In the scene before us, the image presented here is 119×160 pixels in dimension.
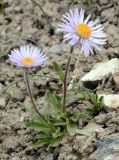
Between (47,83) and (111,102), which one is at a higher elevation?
(47,83)

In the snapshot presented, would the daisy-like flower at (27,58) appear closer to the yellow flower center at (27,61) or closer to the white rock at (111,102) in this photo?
the yellow flower center at (27,61)

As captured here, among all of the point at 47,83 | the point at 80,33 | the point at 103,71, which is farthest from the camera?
the point at 47,83

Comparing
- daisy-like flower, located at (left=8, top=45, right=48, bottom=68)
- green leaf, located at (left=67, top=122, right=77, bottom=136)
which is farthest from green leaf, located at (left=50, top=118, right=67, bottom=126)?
daisy-like flower, located at (left=8, top=45, right=48, bottom=68)

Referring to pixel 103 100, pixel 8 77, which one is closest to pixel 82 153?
pixel 103 100

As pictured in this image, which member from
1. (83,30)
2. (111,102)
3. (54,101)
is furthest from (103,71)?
(83,30)

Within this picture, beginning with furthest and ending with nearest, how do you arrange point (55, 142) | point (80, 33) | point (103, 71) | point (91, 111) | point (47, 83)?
point (47, 83), point (103, 71), point (91, 111), point (55, 142), point (80, 33)

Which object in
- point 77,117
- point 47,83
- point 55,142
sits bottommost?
point 55,142

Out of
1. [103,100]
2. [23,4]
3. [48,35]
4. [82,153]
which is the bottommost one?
[82,153]

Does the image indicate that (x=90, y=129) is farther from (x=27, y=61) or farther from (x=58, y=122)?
(x=27, y=61)

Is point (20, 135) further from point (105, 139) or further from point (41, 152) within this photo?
point (105, 139)
